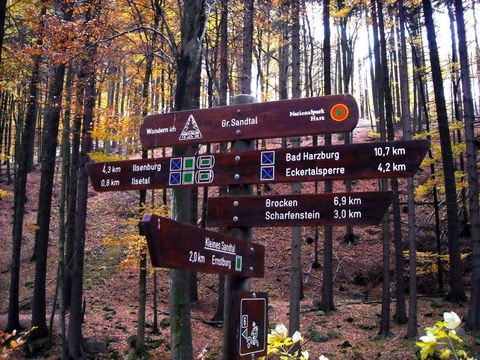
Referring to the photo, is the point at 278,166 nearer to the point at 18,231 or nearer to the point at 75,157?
the point at 75,157

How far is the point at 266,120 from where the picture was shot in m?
3.66

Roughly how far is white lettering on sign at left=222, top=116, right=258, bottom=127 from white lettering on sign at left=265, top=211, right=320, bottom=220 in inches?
30.4

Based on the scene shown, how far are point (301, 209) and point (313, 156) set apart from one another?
0.43 metres

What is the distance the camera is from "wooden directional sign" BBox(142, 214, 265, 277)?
7.98ft

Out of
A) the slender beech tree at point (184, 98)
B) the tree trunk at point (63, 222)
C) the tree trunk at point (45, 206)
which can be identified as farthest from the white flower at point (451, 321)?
the tree trunk at point (45, 206)

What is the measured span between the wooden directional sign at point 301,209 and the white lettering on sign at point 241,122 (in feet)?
2.06

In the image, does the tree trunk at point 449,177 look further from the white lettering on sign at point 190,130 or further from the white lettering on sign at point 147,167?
the white lettering on sign at point 147,167

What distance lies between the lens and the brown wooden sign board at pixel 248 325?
9.71 feet

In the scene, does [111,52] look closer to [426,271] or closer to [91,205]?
[426,271]

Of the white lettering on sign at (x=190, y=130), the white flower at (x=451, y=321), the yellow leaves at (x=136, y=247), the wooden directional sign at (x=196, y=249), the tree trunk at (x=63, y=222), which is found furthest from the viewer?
the yellow leaves at (x=136, y=247)

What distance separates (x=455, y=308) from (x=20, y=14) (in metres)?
17.1

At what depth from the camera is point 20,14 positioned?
15.0 metres

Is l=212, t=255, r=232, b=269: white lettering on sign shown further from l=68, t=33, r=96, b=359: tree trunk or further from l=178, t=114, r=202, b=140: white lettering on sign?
l=68, t=33, r=96, b=359: tree trunk

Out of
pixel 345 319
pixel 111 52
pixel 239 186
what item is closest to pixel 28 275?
pixel 111 52
